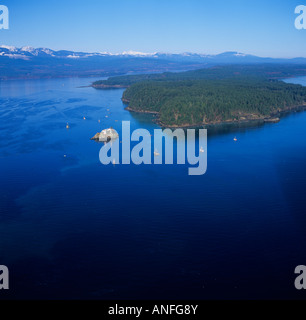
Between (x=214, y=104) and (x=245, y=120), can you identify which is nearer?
(x=214, y=104)

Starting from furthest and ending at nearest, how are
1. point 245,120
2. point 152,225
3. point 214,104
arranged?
point 245,120
point 214,104
point 152,225

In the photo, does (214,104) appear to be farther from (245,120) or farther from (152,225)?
(152,225)

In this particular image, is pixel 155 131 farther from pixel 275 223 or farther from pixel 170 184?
pixel 275 223

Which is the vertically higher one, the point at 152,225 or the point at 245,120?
the point at 245,120

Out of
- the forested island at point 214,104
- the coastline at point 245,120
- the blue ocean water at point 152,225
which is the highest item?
the forested island at point 214,104

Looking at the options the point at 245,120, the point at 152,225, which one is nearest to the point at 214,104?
the point at 245,120

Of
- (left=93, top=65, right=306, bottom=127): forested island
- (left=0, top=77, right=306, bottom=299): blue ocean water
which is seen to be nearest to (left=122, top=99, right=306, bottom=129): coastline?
(left=93, top=65, right=306, bottom=127): forested island

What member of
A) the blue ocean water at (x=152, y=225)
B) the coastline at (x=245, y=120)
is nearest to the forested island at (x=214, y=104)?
the coastline at (x=245, y=120)

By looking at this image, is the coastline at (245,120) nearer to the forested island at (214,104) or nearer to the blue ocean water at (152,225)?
the forested island at (214,104)
